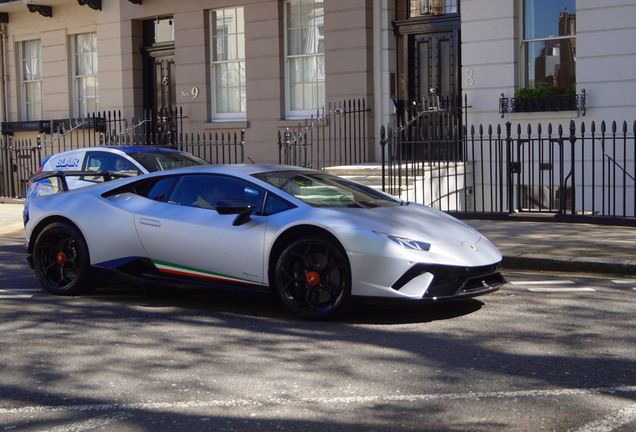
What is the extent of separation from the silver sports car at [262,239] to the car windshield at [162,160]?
177 inches

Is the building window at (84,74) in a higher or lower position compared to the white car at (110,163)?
higher

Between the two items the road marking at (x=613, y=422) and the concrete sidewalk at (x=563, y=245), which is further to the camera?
the concrete sidewalk at (x=563, y=245)

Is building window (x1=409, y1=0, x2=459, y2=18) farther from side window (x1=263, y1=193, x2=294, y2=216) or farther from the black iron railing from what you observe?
side window (x1=263, y1=193, x2=294, y2=216)

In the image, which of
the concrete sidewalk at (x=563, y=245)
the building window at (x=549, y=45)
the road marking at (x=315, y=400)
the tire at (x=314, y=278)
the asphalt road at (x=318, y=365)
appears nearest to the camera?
the asphalt road at (x=318, y=365)

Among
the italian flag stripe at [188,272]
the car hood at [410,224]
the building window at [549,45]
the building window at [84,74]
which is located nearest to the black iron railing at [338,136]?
the building window at [549,45]

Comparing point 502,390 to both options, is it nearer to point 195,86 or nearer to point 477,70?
point 477,70

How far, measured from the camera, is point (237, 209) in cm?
727

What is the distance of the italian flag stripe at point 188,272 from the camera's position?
7.35 m

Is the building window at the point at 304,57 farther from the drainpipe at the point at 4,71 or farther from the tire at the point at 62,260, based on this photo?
the tire at the point at 62,260

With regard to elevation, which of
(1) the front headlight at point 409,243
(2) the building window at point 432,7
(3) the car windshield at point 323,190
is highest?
(2) the building window at point 432,7

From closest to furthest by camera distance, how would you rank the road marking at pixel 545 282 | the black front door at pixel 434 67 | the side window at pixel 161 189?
the side window at pixel 161 189
the road marking at pixel 545 282
the black front door at pixel 434 67

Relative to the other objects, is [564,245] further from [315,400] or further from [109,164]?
[109,164]

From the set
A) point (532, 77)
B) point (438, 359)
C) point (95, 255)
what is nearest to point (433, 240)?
point (438, 359)

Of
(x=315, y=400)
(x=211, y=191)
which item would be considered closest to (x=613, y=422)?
(x=315, y=400)
